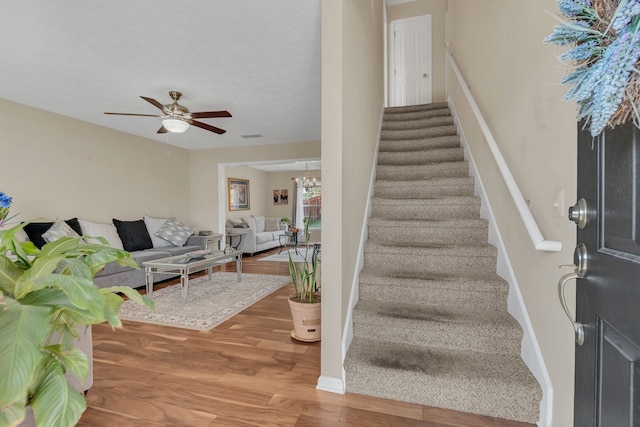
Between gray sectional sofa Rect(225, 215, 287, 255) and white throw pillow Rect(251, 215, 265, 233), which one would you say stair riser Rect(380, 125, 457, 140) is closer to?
gray sectional sofa Rect(225, 215, 287, 255)

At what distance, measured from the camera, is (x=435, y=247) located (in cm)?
226

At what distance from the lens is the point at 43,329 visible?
0.73 metres

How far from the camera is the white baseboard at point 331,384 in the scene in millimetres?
1711

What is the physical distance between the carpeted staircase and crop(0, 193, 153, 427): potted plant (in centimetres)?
130

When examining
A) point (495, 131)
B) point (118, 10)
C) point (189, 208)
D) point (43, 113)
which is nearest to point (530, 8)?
point (495, 131)

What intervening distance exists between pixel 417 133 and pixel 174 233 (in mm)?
4288

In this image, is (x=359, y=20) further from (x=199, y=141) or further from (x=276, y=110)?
(x=199, y=141)

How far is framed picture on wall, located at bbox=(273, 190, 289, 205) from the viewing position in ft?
32.8

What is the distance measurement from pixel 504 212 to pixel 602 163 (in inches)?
55.0

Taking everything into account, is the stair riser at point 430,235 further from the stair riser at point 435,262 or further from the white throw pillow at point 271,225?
the white throw pillow at point 271,225

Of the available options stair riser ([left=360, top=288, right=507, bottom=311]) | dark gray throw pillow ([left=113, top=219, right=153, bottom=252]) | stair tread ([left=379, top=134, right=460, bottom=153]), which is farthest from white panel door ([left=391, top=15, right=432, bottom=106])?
dark gray throw pillow ([left=113, top=219, right=153, bottom=252])

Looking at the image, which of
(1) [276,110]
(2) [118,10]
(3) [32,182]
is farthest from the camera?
(1) [276,110]

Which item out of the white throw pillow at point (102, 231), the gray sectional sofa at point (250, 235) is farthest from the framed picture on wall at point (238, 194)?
the white throw pillow at point (102, 231)

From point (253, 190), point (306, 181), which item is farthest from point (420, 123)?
point (253, 190)
